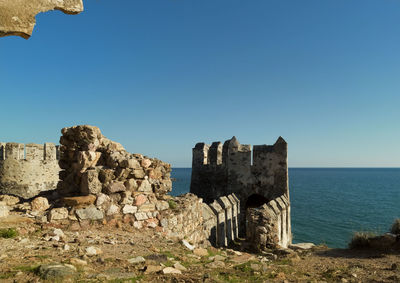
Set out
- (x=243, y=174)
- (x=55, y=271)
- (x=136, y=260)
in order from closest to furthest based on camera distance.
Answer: (x=55, y=271) → (x=136, y=260) → (x=243, y=174)

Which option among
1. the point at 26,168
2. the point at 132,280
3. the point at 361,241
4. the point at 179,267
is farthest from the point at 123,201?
the point at 26,168

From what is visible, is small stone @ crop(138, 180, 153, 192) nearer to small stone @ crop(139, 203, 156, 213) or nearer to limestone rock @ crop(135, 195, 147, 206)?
limestone rock @ crop(135, 195, 147, 206)

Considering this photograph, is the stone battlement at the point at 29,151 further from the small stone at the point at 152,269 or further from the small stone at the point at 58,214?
the small stone at the point at 152,269

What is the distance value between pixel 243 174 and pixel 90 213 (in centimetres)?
1279

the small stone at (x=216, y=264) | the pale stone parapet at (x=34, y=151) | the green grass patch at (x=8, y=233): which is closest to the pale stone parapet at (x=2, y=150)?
the pale stone parapet at (x=34, y=151)

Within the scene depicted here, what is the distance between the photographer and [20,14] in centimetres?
232

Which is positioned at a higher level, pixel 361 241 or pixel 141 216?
pixel 141 216

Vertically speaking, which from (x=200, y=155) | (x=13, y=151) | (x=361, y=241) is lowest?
(x=361, y=241)

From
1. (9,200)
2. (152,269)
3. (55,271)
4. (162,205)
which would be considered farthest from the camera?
(162,205)

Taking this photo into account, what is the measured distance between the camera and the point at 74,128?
6.25 meters

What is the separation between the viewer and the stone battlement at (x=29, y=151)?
57.5ft

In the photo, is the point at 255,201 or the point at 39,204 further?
the point at 255,201

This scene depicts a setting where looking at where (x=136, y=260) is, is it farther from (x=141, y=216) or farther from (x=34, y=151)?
(x=34, y=151)

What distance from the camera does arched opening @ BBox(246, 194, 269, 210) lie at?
17062mm
